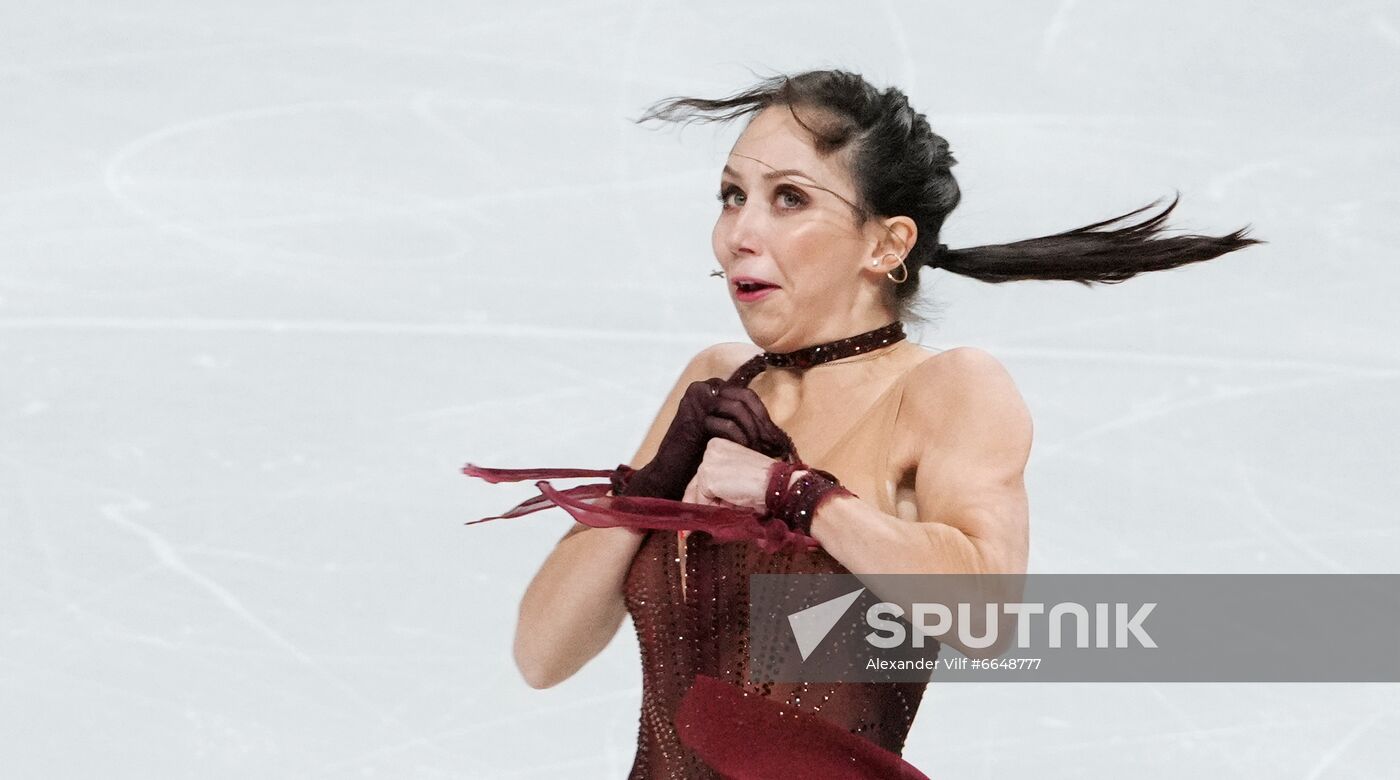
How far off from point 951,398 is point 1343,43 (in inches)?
84.6

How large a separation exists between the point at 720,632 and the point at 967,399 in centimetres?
50

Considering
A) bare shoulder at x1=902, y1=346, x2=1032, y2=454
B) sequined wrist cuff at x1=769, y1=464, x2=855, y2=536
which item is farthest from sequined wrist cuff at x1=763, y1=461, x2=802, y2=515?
bare shoulder at x1=902, y1=346, x2=1032, y2=454

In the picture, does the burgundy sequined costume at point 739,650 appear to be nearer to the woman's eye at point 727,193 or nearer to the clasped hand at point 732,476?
the clasped hand at point 732,476

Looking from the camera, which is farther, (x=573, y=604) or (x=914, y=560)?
(x=573, y=604)

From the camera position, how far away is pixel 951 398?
274 cm

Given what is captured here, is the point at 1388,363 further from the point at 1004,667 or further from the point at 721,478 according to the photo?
the point at 721,478

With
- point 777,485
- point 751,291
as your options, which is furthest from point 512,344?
point 777,485

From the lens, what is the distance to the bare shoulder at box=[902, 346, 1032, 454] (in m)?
2.70

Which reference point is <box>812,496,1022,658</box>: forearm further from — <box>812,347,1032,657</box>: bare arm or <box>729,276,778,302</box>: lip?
<box>729,276,778,302</box>: lip

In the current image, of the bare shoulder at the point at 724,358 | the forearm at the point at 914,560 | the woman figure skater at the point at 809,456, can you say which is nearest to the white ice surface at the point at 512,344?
the bare shoulder at the point at 724,358

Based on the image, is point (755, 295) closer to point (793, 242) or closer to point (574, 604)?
point (793, 242)

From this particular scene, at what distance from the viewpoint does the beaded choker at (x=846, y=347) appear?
2.94 m

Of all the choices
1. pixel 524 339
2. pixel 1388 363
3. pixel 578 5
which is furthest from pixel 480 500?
pixel 1388 363

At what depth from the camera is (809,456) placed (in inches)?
114
